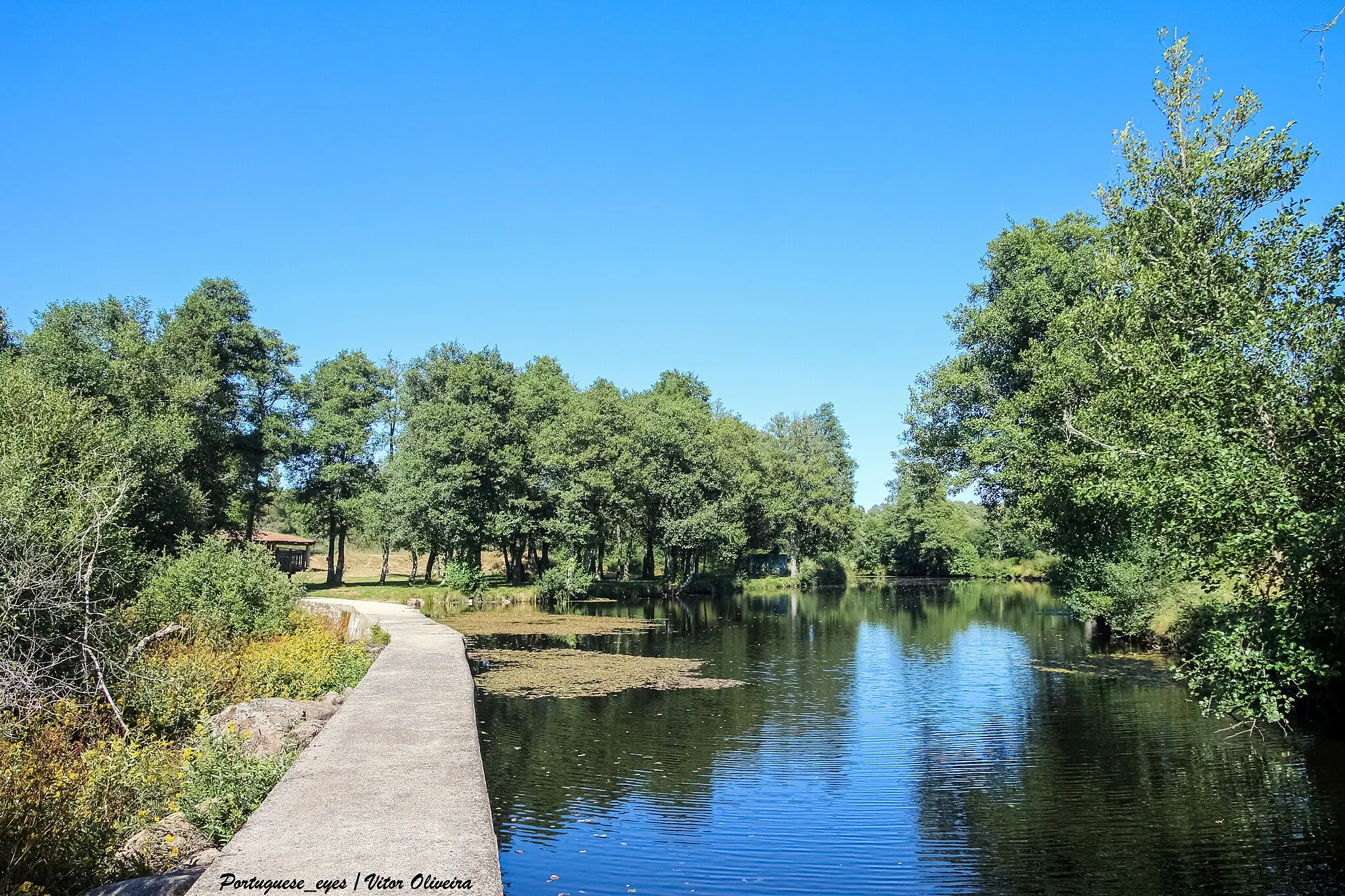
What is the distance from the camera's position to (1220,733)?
16109 millimetres

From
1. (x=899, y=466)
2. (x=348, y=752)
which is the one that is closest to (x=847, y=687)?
(x=348, y=752)

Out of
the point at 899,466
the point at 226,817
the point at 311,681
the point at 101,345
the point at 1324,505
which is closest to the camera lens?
the point at 226,817

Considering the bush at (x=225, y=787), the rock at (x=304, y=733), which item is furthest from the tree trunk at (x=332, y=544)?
the bush at (x=225, y=787)

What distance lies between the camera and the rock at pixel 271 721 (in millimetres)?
10391

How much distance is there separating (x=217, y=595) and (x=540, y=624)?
57.1ft

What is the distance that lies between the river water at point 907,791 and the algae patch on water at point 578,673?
90cm

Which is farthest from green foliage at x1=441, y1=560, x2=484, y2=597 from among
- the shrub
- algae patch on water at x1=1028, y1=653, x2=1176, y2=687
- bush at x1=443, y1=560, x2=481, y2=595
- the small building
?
algae patch on water at x1=1028, y1=653, x2=1176, y2=687

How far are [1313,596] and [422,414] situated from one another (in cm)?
4363

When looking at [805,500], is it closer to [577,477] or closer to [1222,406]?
[577,477]

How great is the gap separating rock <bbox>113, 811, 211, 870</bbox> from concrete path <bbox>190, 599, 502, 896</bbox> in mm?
945

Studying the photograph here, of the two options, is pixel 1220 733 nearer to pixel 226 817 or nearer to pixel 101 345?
pixel 226 817

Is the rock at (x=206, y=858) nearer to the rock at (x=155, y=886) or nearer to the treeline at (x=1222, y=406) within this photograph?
the rock at (x=155, y=886)

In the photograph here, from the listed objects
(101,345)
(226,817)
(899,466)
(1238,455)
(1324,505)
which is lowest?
(226,817)

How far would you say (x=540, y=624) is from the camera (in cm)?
3606
